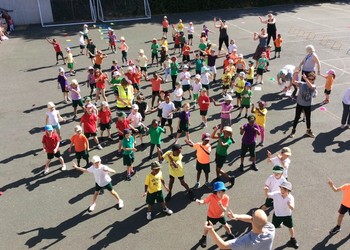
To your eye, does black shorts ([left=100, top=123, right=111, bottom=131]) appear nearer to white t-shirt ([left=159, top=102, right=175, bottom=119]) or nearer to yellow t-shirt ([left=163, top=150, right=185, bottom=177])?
white t-shirt ([left=159, top=102, right=175, bottom=119])

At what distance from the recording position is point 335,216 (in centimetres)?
859

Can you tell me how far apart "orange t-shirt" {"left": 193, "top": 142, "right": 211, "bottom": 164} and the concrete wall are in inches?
1036

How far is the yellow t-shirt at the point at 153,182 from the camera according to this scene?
27.3 feet

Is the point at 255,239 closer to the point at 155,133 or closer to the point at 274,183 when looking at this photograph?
the point at 274,183

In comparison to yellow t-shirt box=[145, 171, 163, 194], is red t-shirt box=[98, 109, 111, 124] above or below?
above

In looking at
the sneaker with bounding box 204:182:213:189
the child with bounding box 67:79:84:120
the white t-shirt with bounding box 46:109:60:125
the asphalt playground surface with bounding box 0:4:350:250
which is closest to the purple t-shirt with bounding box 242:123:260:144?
the asphalt playground surface with bounding box 0:4:350:250

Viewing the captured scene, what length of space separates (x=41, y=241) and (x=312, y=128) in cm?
973

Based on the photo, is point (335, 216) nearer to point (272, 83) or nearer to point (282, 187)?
point (282, 187)

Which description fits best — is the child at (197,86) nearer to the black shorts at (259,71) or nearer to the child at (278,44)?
the black shorts at (259,71)

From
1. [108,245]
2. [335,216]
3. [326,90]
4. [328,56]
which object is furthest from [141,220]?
[328,56]

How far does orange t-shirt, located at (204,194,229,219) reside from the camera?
289 inches

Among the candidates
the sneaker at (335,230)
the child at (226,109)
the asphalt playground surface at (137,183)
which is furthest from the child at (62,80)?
the sneaker at (335,230)

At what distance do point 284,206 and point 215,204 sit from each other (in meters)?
1.43

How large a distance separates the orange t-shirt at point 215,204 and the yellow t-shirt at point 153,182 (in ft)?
4.84
